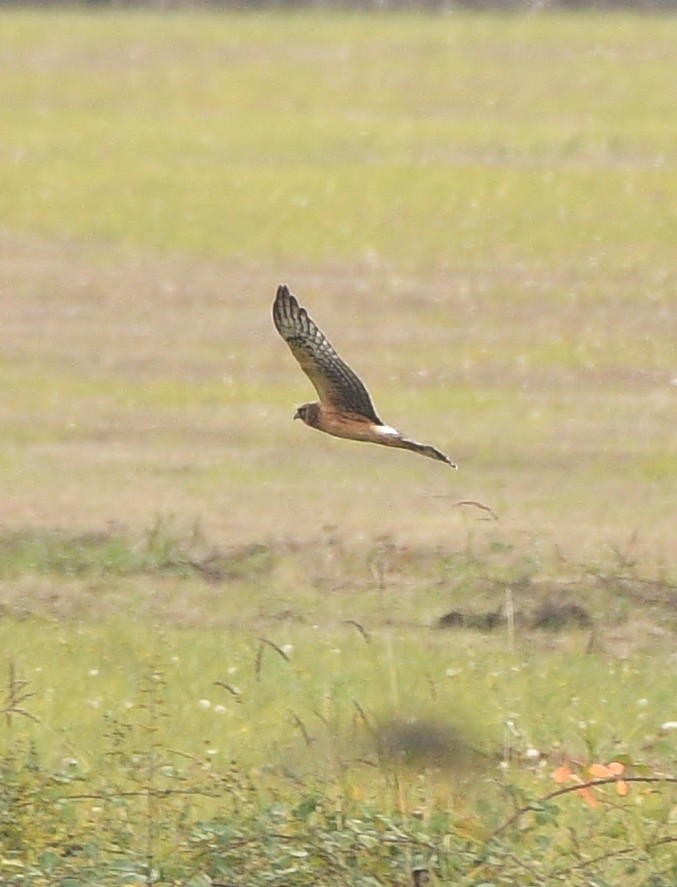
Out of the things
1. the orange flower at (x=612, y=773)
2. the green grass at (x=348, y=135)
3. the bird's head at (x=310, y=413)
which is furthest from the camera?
the green grass at (x=348, y=135)

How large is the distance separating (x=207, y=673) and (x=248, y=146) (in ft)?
47.0

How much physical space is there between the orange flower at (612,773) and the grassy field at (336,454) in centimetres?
9

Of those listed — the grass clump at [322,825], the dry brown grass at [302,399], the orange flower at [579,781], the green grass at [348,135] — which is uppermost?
Answer: the green grass at [348,135]

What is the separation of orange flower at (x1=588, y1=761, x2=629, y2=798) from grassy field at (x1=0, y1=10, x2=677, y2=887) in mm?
87

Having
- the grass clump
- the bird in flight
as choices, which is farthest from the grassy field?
the bird in flight

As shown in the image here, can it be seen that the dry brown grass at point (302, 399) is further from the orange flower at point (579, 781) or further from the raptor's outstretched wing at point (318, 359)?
the orange flower at point (579, 781)

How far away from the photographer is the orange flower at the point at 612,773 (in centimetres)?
663

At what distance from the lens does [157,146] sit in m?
22.4

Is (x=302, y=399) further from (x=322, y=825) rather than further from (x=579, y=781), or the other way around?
(x=322, y=825)

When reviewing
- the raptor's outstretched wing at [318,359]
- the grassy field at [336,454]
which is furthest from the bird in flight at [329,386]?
the grassy field at [336,454]

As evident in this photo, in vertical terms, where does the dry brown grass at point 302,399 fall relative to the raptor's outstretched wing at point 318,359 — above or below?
below

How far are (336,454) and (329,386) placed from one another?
5809 mm

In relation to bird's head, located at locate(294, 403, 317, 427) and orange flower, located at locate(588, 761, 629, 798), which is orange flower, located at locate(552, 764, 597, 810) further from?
bird's head, located at locate(294, 403, 317, 427)

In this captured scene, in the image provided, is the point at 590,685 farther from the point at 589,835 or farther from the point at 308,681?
the point at 589,835
